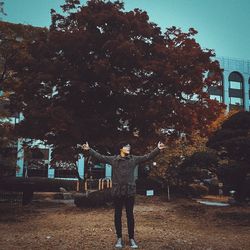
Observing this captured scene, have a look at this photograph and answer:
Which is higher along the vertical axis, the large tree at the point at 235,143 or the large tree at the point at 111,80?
the large tree at the point at 111,80

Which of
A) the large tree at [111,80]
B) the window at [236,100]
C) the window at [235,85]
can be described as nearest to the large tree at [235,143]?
the large tree at [111,80]

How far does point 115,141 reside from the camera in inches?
500

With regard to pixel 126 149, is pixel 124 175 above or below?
below

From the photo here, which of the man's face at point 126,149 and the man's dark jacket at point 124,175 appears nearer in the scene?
the man's dark jacket at point 124,175

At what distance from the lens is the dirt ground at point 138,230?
283 inches

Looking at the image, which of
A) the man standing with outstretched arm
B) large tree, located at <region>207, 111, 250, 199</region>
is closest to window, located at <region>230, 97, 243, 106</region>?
large tree, located at <region>207, 111, 250, 199</region>

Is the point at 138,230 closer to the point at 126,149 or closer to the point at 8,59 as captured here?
the point at 126,149

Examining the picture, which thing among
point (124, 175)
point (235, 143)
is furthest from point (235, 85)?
point (124, 175)

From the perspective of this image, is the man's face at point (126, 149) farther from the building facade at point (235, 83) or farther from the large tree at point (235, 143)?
the building facade at point (235, 83)

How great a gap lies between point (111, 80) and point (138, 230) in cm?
529

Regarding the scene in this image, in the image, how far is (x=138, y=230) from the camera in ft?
29.2

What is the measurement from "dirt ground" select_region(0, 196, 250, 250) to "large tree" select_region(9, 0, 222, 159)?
2.86 meters

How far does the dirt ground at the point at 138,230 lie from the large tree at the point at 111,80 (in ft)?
9.39

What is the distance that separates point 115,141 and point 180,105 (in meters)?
2.70
